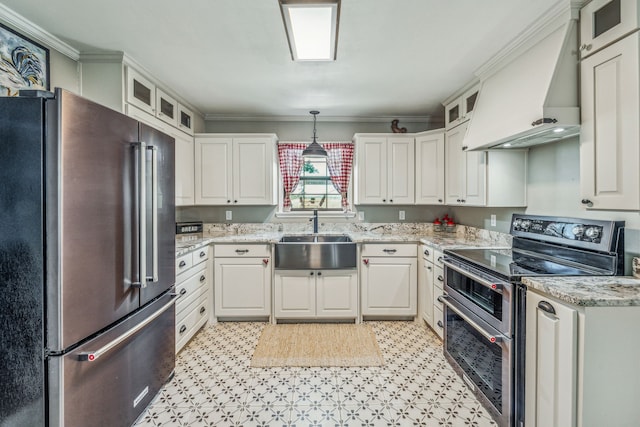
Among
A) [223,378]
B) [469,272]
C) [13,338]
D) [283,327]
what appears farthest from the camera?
[283,327]

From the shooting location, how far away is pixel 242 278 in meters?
2.95

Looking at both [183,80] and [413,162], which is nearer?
→ [183,80]

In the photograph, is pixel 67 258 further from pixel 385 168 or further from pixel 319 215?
pixel 385 168

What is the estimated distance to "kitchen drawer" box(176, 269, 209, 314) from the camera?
234 centimetres

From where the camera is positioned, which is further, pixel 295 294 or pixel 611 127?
pixel 295 294

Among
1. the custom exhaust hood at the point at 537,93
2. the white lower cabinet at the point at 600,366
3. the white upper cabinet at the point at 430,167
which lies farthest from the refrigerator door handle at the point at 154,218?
the white upper cabinet at the point at 430,167

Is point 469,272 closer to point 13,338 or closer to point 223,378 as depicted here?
point 223,378

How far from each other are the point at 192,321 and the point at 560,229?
2.97 m

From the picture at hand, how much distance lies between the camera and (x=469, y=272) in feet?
6.12

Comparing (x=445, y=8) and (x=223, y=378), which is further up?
(x=445, y=8)

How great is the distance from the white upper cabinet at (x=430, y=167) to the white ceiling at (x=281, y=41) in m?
0.45

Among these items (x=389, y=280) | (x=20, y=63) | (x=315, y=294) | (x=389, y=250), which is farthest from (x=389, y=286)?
(x=20, y=63)

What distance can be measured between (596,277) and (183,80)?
10.9 feet

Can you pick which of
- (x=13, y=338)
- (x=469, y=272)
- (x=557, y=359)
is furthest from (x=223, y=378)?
(x=557, y=359)
